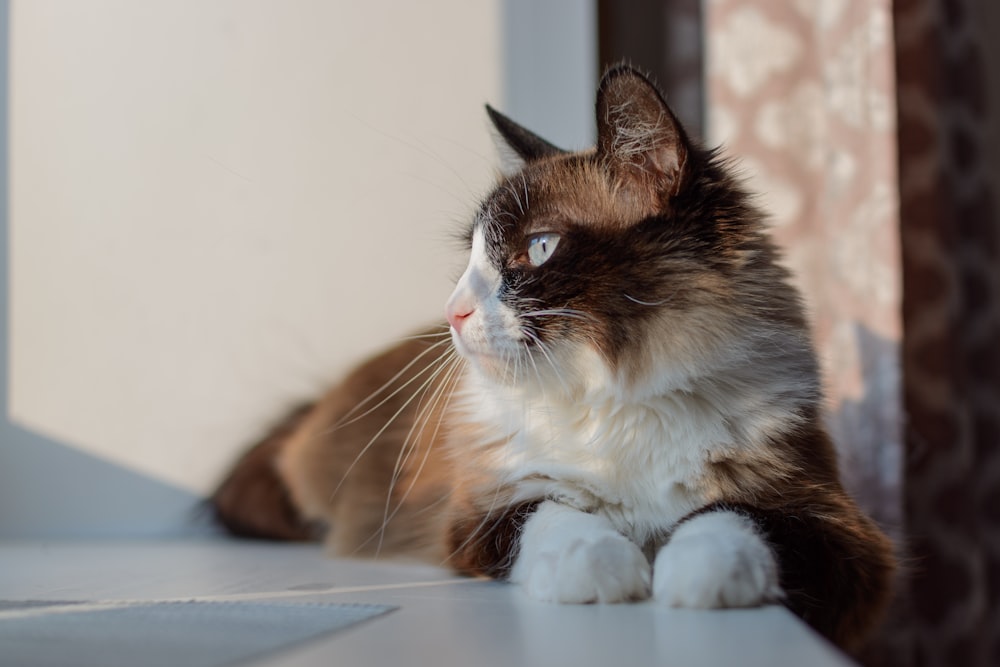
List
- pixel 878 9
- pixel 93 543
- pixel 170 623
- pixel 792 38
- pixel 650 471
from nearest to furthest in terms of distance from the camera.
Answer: pixel 170 623
pixel 650 471
pixel 93 543
pixel 878 9
pixel 792 38

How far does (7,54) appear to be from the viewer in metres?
2.04

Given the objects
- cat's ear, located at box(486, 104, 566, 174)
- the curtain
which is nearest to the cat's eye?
cat's ear, located at box(486, 104, 566, 174)

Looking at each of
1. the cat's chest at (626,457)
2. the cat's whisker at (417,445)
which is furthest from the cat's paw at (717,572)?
the cat's whisker at (417,445)

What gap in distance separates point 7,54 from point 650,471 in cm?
185

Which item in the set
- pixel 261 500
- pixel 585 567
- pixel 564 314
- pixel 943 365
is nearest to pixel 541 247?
pixel 564 314

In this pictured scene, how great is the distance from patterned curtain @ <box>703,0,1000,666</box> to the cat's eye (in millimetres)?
1059

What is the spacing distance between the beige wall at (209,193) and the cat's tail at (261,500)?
131mm

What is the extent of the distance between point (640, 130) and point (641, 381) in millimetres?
326

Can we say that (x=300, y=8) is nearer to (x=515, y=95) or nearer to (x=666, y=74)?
(x=515, y=95)

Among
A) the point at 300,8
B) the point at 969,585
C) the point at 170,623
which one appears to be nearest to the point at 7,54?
the point at 300,8

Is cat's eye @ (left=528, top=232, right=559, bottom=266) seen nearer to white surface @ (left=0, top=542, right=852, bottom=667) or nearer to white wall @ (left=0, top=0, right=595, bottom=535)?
white surface @ (left=0, top=542, right=852, bottom=667)

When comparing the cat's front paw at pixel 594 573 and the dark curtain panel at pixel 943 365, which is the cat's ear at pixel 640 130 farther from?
the dark curtain panel at pixel 943 365

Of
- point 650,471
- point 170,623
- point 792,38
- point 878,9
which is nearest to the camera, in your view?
point 170,623

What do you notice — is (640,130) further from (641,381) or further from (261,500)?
(261,500)
